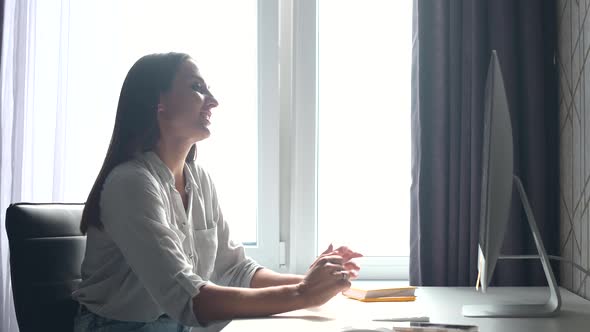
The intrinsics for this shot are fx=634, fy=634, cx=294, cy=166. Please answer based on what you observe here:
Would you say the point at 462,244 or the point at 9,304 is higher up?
the point at 462,244

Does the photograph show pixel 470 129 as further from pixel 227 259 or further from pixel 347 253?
pixel 227 259

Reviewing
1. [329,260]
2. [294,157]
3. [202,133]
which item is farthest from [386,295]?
[294,157]

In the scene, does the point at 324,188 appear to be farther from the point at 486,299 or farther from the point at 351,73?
the point at 486,299

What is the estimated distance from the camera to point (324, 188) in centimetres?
240

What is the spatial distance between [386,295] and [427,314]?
0.60 feet

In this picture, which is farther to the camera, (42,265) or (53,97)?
(53,97)

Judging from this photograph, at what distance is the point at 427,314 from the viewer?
1.39 m

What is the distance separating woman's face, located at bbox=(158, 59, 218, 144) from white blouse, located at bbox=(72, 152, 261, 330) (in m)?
0.12

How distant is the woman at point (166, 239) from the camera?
1333 mm

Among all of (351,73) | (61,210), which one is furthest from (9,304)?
(351,73)

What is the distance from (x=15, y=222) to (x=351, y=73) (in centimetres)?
139

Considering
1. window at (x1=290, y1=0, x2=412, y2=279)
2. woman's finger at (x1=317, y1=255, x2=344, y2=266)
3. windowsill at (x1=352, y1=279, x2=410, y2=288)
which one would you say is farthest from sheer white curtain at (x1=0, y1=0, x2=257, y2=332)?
woman's finger at (x1=317, y1=255, x2=344, y2=266)

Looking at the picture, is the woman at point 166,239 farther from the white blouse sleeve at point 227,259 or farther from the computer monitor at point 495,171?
the computer monitor at point 495,171

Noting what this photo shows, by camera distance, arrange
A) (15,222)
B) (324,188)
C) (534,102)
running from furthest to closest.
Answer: (324,188)
(534,102)
(15,222)
